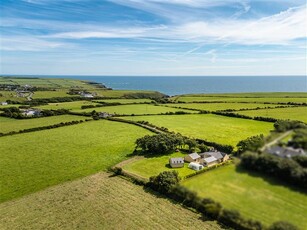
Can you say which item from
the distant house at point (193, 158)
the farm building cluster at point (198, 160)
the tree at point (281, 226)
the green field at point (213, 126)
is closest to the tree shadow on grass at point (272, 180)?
the tree at point (281, 226)

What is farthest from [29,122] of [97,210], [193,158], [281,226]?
[281,226]

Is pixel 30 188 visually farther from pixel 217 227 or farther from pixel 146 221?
pixel 217 227

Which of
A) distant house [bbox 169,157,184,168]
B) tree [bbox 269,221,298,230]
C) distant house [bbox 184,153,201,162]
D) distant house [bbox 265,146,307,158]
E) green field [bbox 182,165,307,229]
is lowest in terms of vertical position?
distant house [bbox 169,157,184,168]

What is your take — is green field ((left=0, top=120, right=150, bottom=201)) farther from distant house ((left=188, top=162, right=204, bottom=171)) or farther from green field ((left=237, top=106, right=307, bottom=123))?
green field ((left=237, top=106, right=307, bottom=123))

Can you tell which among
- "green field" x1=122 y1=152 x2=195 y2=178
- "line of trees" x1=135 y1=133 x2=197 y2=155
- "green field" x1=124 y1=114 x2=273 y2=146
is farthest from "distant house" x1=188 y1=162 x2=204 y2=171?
"green field" x1=124 y1=114 x2=273 y2=146

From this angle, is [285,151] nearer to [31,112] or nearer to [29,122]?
[29,122]

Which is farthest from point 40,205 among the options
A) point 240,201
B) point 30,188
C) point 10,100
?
point 10,100
